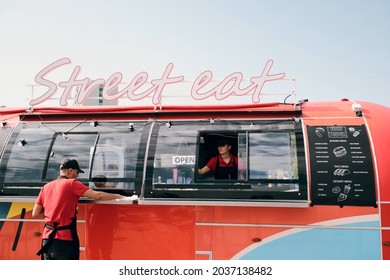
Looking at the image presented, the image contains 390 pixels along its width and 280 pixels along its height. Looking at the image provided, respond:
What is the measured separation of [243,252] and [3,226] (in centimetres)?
330

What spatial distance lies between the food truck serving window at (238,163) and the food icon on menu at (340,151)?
41cm

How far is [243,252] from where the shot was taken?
4676 millimetres

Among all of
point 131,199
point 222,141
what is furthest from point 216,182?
point 131,199

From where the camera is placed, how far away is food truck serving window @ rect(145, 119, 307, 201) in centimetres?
465

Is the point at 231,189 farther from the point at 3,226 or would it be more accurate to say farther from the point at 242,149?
the point at 3,226

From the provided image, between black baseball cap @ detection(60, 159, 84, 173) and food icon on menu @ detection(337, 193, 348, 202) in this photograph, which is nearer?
food icon on menu @ detection(337, 193, 348, 202)

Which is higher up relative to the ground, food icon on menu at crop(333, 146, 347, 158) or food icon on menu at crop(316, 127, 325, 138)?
food icon on menu at crop(316, 127, 325, 138)

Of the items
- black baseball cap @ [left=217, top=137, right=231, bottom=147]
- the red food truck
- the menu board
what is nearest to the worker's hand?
the red food truck

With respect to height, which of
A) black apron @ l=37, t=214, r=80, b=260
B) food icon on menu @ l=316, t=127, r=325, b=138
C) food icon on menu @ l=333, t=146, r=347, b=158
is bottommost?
black apron @ l=37, t=214, r=80, b=260

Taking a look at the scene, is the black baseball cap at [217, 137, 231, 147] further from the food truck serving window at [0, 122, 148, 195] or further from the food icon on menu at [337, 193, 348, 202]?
the food icon on menu at [337, 193, 348, 202]

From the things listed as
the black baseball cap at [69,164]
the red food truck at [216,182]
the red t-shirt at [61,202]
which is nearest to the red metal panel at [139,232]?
the red food truck at [216,182]

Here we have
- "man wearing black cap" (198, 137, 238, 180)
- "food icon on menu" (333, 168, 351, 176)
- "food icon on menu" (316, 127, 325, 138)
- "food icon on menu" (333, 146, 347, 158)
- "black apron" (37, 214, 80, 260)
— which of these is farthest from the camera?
"man wearing black cap" (198, 137, 238, 180)

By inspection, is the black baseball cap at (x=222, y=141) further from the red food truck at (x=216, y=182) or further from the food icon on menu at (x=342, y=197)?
the food icon on menu at (x=342, y=197)
